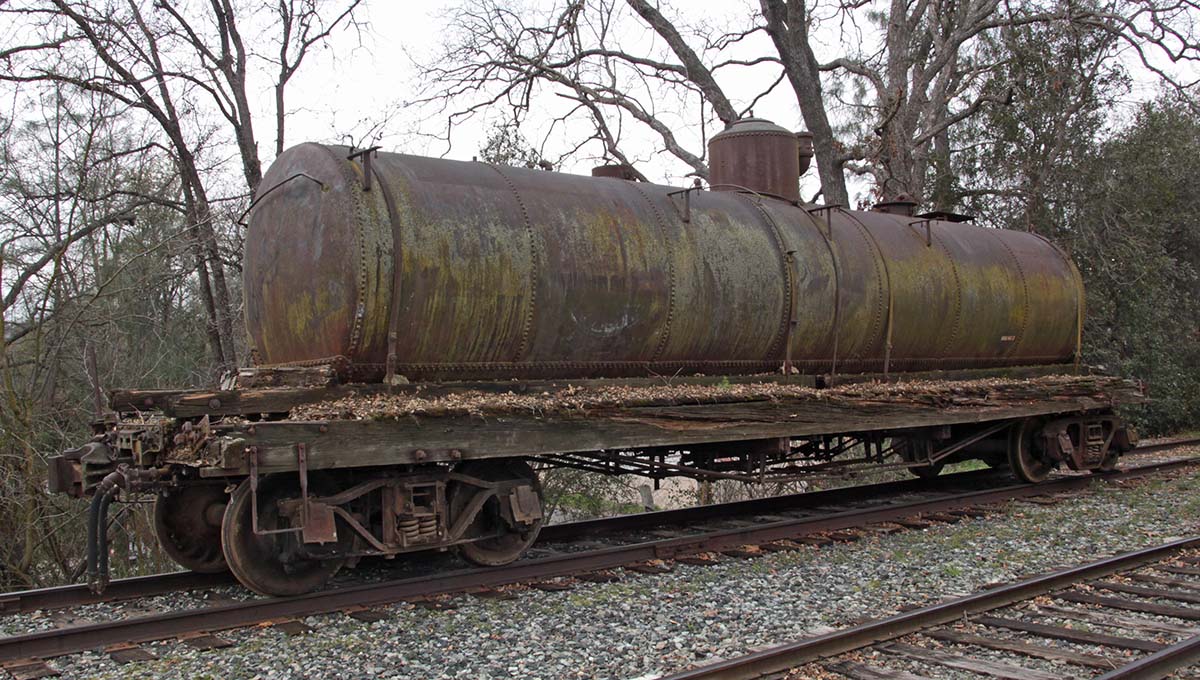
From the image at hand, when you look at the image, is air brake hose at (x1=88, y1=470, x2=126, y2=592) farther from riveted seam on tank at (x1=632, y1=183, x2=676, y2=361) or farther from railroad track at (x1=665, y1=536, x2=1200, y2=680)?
riveted seam on tank at (x1=632, y1=183, x2=676, y2=361)

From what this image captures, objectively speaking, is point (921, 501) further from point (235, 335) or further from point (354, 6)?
point (354, 6)

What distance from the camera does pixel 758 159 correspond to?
1042 centimetres

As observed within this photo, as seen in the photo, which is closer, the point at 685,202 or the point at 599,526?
the point at 685,202

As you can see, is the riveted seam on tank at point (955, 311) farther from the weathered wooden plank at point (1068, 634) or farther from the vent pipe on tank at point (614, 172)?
the weathered wooden plank at point (1068, 634)

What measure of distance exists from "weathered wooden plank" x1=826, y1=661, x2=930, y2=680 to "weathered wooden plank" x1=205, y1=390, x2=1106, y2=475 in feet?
8.81

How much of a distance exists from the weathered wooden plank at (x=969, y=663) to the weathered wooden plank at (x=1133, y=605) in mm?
1533

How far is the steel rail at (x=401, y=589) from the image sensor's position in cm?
524

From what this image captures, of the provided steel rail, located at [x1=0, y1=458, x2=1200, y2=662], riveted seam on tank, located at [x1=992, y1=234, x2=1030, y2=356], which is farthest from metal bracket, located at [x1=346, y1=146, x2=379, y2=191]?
riveted seam on tank, located at [x1=992, y1=234, x2=1030, y2=356]

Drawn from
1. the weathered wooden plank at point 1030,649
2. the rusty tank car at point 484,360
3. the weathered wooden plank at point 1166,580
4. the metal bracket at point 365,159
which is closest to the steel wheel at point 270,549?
the rusty tank car at point 484,360

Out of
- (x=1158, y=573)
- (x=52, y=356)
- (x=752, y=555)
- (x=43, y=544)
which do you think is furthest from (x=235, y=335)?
(x=1158, y=573)

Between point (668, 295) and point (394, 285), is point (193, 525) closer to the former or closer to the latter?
point (394, 285)

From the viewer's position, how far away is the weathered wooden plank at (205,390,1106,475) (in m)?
5.64

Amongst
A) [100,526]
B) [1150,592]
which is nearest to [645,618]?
[1150,592]

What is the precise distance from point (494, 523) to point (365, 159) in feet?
9.36
